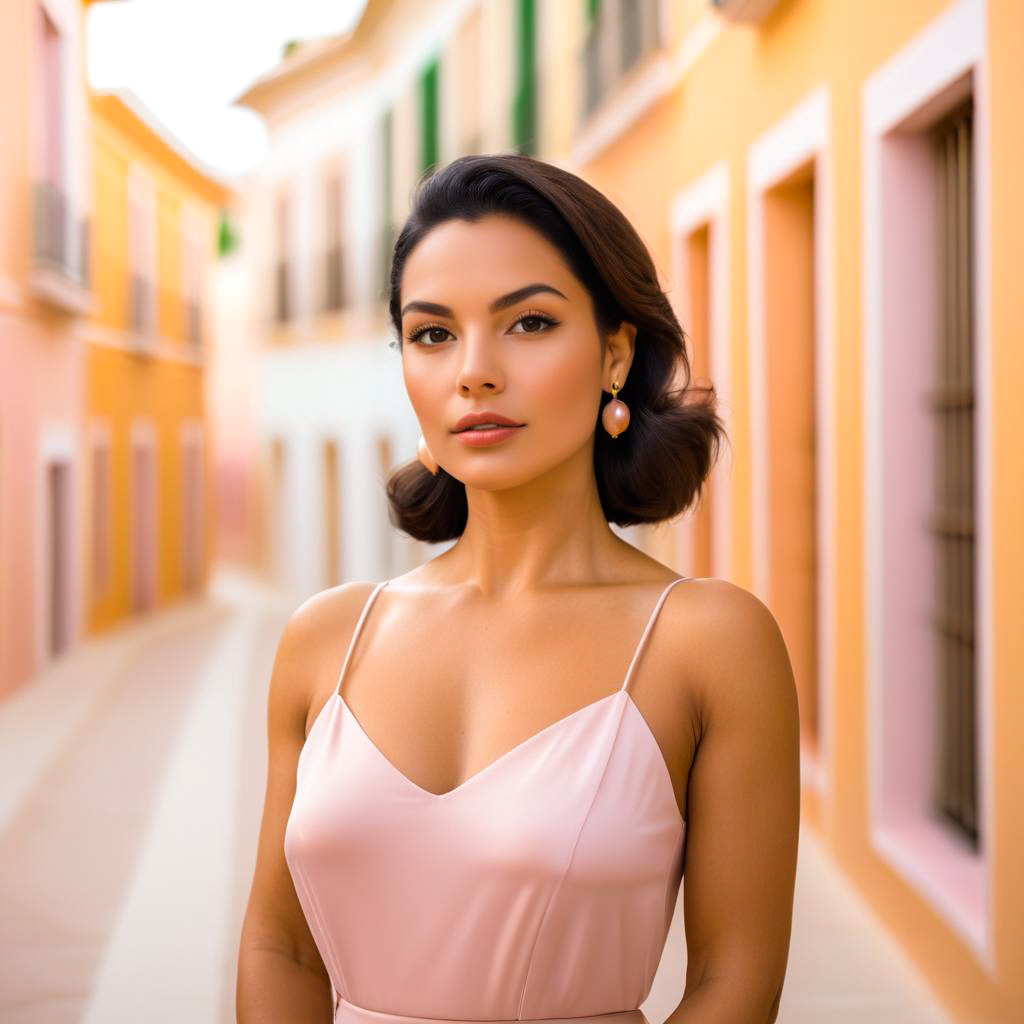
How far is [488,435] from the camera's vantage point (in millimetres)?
1462

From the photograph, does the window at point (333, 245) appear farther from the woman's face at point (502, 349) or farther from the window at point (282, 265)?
the woman's face at point (502, 349)

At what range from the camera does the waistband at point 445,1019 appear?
1489 mm

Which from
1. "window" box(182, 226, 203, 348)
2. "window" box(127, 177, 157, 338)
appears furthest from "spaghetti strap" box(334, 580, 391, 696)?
"window" box(182, 226, 203, 348)

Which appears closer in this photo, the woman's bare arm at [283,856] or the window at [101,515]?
the woman's bare arm at [283,856]

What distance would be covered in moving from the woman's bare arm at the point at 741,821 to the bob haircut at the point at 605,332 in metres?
0.24

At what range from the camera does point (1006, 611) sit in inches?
105

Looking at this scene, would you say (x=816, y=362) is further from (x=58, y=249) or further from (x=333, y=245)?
(x=333, y=245)

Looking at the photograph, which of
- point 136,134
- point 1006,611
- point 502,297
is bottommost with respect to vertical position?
point 1006,611

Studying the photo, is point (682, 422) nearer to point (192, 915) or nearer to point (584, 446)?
point (584, 446)

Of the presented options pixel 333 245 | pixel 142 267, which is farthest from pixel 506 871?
pixel 333 245

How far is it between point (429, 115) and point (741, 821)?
7154 millimetres

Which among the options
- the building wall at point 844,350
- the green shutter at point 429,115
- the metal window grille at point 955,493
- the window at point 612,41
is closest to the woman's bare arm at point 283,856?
the building wall at point 844,350

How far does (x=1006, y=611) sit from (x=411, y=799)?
161 cm

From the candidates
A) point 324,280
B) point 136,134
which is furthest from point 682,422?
point 324,280
